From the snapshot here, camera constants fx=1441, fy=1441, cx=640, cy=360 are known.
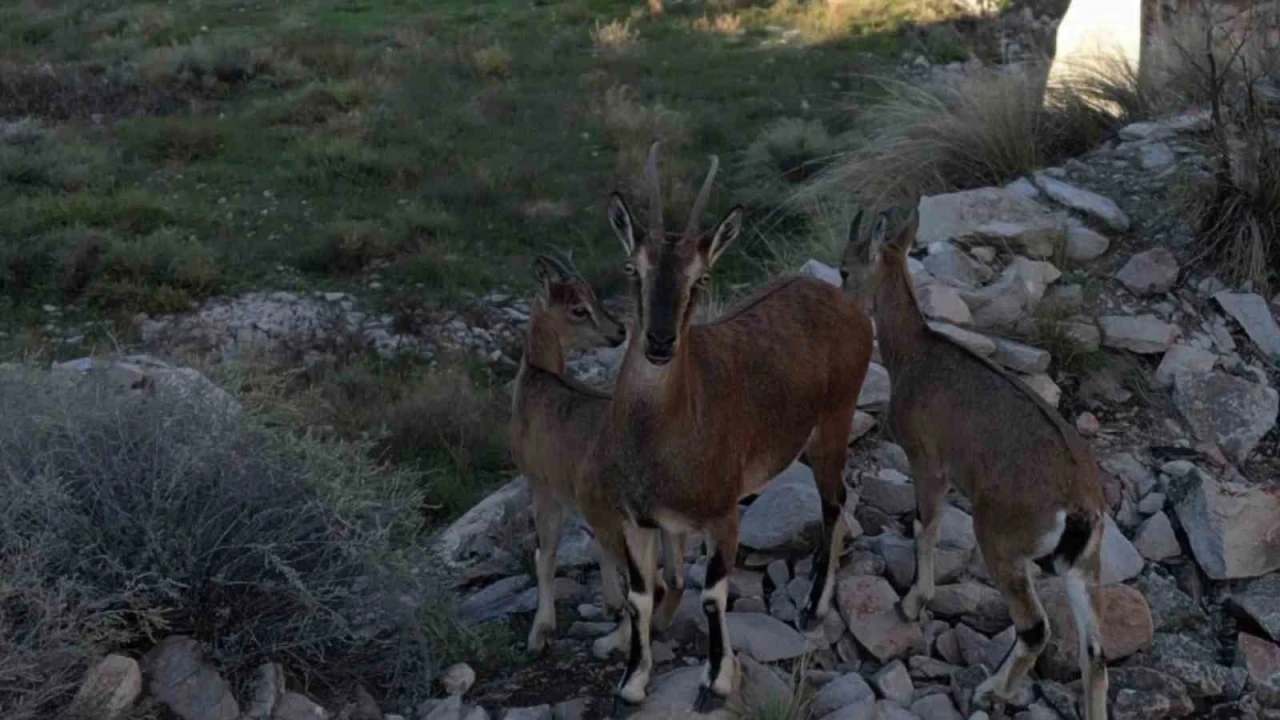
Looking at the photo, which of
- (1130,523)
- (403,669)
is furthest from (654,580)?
(1130,523)

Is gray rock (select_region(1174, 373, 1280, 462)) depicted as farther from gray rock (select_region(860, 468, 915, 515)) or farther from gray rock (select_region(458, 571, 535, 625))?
gray rock (select_region(458, 571, 535, 625))

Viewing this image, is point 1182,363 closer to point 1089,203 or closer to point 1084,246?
point 1084,246

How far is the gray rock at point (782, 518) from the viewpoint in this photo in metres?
6.73

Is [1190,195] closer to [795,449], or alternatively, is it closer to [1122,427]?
[1122,427]

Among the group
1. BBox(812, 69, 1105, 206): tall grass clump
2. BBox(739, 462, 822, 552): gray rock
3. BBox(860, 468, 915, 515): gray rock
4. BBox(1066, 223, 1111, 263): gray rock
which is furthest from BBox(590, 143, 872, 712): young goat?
BBox(812, 69, 1105, 206): tall grass clump

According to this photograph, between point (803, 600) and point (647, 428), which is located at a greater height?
point (647, 428)

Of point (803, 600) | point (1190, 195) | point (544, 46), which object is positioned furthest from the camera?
point (544, 46)

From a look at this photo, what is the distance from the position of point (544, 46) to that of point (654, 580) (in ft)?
54.2

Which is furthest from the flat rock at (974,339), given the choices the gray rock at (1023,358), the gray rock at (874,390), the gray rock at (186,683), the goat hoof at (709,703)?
the gray rock at (186,683)

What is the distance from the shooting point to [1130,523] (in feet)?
23.7

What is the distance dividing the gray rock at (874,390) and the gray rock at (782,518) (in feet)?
2.92

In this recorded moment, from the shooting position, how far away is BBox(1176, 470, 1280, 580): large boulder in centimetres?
678

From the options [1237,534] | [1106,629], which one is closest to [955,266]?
[1237,534]

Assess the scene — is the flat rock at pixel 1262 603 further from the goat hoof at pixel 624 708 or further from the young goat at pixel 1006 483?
the goat hoof at pixel 624 708
